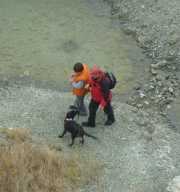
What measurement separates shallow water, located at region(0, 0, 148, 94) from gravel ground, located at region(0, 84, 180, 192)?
4.33ft

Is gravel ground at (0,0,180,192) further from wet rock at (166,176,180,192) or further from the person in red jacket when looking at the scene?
the person in red jacket

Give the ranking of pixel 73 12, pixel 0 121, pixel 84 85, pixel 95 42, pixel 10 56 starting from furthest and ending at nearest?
pixel 73 12 → pixel 95 42 → pixel 10 56 → pixel 0 121 → pixel 84 85

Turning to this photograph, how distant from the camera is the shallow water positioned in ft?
37.2

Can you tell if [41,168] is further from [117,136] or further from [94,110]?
[117,136]

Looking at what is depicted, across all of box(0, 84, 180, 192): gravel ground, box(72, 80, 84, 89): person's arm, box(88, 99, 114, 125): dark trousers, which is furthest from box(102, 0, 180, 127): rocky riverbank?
box(72, 80, 84, 89): person's arm

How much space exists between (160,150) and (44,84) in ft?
13.3

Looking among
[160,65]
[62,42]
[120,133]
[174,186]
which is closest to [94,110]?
[120,133]

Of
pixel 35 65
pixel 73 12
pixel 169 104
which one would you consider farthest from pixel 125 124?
pixel 73 12

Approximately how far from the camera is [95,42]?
1263 cm

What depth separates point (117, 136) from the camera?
27.9 ft

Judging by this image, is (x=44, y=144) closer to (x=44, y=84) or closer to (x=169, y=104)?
(x=44, y=84)

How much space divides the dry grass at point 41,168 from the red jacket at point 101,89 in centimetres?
118

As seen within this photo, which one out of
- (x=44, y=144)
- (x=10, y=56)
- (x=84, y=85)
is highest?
(x=84, y=85)

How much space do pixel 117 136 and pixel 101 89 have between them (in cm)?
135
